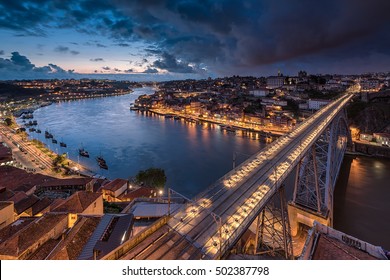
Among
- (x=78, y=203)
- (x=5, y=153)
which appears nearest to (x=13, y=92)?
(x=5, y=153)

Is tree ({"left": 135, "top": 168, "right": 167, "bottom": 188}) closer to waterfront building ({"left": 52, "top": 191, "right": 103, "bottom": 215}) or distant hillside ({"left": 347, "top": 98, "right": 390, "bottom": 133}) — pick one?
waterfront building ({"left": 52, "top": 191, "right": 103, "bottom": 215})

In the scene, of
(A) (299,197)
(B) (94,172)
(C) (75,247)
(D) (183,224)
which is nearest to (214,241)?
(D) (183,224)

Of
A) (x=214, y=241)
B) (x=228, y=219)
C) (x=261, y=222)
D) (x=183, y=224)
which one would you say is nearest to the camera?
(x=214, y=241)

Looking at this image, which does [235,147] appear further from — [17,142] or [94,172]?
[17,142]

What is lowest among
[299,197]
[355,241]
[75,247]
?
[299,197]

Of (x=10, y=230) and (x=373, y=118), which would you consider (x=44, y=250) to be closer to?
(x=10, y=230)

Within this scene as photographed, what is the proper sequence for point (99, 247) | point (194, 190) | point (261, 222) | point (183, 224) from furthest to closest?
1. point (194, 190)
2. point (261, 222)
3. point (99, 247)
4. point (183, 224)

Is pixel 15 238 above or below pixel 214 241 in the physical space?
below
